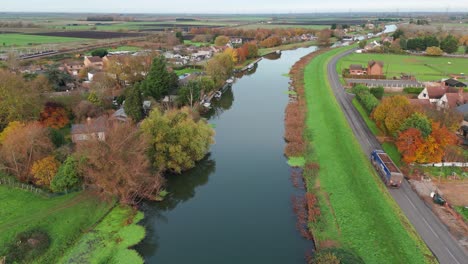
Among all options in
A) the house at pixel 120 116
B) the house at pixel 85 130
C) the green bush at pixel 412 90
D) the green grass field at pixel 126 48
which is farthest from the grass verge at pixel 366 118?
the green grass field at pixel 126 48

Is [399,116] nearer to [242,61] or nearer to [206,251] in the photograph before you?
[206,251]

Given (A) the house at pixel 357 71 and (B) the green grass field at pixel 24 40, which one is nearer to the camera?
(A) the house at pixel 357 71

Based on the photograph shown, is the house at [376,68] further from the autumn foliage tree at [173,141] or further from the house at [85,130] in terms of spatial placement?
the house at [85,130]

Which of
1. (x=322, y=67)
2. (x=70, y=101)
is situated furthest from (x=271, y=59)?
(x=70, y=101)

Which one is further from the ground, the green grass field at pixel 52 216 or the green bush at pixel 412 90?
the green bush at pixel 412 90

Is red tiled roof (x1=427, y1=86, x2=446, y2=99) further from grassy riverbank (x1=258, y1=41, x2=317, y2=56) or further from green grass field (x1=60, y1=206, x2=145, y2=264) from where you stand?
grassy riverbank (x1=258, y1=41, x2=317, y2=56)

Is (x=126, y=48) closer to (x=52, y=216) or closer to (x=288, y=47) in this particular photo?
(x=288, y=47)

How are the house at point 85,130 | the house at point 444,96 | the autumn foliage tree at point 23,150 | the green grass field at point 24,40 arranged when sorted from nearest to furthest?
1. the autumn foliage tree at point 23,150
2. the house at point 85,130
3. the house at point 444,96
4. the green grass field at point 24,40
